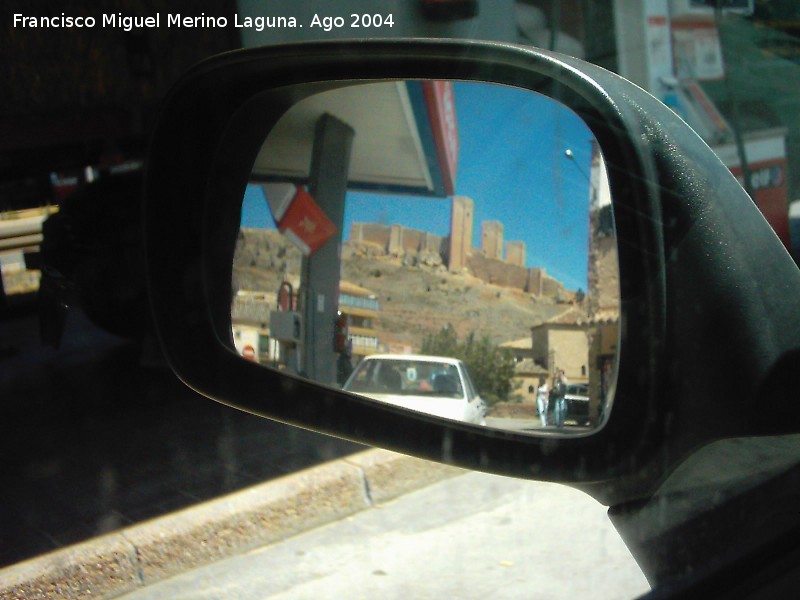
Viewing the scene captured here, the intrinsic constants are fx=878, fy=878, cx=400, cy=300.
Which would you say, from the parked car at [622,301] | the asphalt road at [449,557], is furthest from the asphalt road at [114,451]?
the parked car at [622,301]

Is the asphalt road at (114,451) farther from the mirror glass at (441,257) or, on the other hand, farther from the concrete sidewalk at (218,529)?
the mirror glass at (441,257)

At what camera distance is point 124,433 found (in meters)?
5.49

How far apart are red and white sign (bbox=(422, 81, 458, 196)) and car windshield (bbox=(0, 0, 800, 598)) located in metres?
0.02

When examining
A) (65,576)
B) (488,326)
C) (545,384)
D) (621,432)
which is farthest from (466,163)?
(65,576)

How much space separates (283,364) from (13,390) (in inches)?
243

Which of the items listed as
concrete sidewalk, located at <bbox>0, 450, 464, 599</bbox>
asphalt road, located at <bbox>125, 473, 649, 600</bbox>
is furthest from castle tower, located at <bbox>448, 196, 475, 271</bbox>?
concrete sidewalk, located at <bbox>0, 450, 464, 599</bbox>

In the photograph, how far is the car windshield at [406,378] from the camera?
4.33 ft

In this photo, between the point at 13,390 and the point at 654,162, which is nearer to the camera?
the point at 654,162

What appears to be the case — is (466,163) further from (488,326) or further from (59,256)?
(59,256)

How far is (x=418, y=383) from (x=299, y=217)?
0.41 m

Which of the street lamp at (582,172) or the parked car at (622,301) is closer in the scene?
the parked car at (622,301)

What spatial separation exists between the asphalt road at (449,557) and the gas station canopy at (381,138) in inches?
73.5

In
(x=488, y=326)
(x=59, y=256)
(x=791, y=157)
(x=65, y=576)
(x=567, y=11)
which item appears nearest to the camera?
(x=488, y=326)

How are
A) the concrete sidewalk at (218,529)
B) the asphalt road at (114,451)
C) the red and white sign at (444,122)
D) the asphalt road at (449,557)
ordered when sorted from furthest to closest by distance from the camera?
the asphalt road at (114,451) < the concrete sidewalk at (218,529) < the asphalt road at (449,557) < the red and white sign at (444,122)
